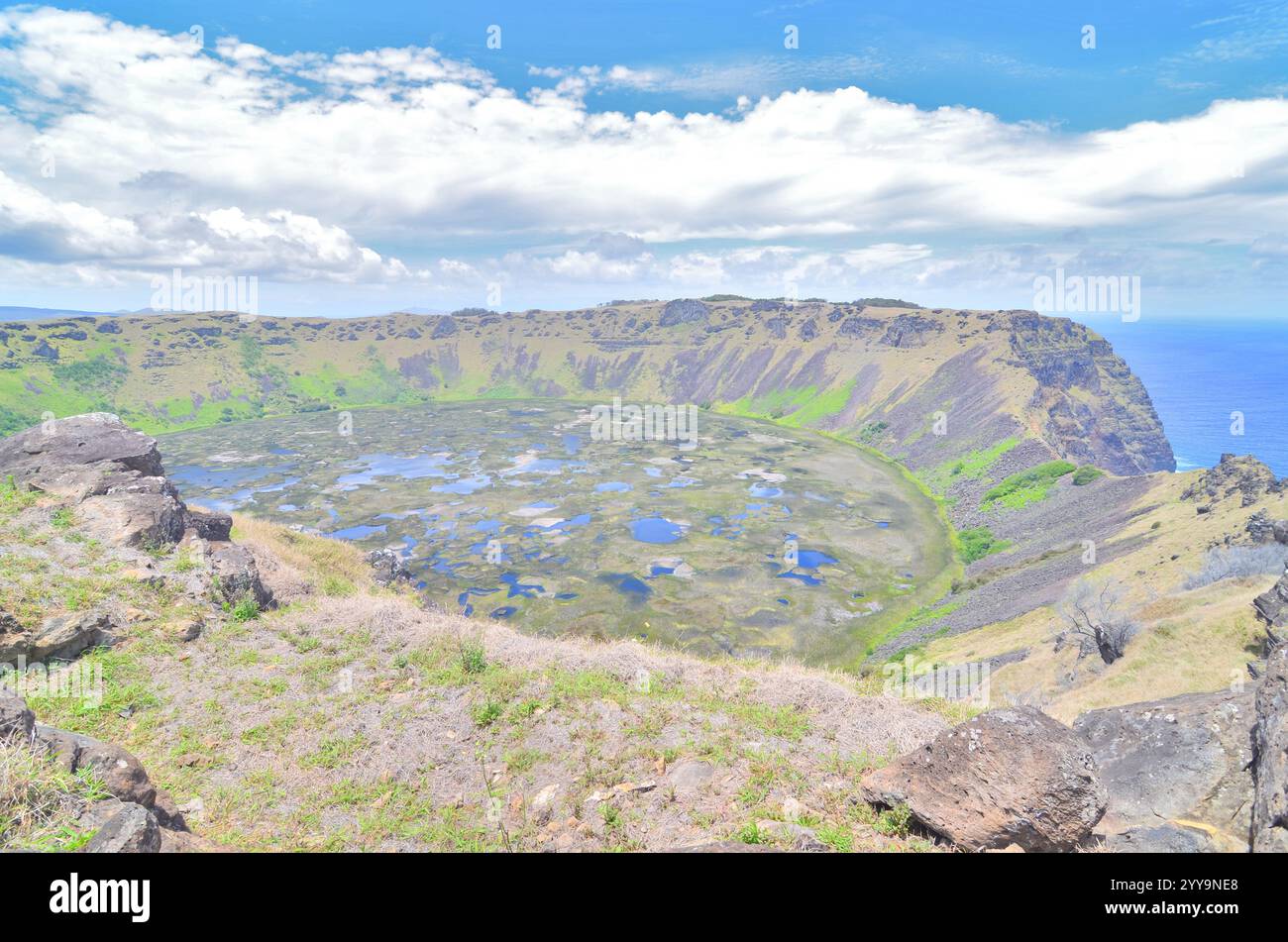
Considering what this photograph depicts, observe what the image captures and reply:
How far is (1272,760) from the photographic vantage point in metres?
8.82

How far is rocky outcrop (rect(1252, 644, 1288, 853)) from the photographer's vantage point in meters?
7.61

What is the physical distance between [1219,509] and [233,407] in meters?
243

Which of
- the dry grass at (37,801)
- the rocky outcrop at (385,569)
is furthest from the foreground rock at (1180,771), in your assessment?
the rocky outcrop at (385,569)

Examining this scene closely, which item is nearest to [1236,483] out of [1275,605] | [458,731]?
[1275,605]

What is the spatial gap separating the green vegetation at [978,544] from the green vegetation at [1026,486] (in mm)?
10362

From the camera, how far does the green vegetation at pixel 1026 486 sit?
86625 mm

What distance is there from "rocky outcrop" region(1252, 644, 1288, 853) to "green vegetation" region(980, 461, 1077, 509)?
85.8 metres

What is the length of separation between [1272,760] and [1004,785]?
4043 mm

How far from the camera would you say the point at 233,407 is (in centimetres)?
19762

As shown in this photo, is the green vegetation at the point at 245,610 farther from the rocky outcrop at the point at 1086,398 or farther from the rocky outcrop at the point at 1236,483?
the rocky outcrop at the point at 1086,398

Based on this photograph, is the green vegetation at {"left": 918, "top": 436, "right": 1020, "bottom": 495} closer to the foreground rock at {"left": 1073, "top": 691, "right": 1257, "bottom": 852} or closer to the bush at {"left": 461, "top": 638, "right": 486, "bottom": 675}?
the foreground rock at {"left": 1073, "top": 691, "right": 1257, "bottom": 852}

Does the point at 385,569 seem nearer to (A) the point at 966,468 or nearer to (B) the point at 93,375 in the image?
(A) the point at 966,468
